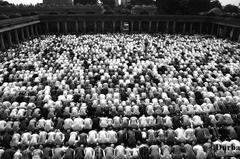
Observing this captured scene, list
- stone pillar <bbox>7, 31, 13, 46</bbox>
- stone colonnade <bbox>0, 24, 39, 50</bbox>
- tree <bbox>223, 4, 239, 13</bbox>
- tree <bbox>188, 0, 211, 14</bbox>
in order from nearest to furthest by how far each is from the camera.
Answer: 1. stone colonnade <bbox>0, 24, 39, 50</bbox>
2. stone pillar <bbox>7, 31, 13, 46</bbox>
3. tree <bbox>188, 0, 211, 14</bbox>
4. tree <bbox>223, 4, 239, 13</bbox>

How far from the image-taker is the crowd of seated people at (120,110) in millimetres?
12336

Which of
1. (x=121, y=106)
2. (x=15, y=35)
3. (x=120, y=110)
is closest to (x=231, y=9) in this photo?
(x=15, y=35)

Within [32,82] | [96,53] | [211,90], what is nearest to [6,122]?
[32,82]

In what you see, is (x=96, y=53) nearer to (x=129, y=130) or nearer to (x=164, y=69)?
(x=164, y=69)

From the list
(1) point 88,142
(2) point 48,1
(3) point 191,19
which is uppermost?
(2) point 48,1

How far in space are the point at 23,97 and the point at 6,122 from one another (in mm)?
4010

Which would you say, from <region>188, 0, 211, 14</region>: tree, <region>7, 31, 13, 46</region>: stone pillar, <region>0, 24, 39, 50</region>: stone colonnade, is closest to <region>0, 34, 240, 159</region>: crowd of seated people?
<region>0, 24, 39, 50</region>: stone colonnade

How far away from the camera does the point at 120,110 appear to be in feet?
55.5

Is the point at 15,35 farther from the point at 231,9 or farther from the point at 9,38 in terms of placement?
the point at 231,9

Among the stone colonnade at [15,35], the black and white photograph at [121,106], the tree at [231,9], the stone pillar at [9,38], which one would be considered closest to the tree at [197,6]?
the tree at [231,9]

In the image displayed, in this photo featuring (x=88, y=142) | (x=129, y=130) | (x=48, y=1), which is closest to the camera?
(x=88, y=142)

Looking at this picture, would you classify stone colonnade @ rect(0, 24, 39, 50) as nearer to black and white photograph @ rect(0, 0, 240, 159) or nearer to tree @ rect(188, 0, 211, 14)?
black and white photograph @ rect(0, 0, 240, 159)

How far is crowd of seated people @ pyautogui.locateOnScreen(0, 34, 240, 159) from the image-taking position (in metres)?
12.3

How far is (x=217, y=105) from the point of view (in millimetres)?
17250
